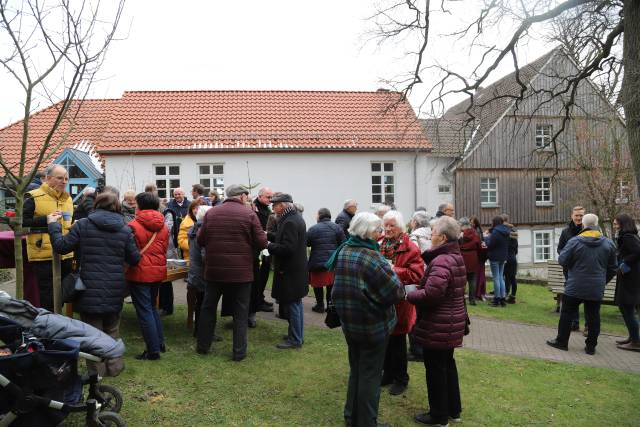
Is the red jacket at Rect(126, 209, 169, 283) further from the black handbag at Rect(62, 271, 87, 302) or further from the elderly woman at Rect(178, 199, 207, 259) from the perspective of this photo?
the elderly woman at Rect(178, 199, 207, 259)

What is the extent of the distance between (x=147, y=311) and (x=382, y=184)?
49.2 ft

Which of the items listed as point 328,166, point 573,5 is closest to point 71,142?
point 328,166

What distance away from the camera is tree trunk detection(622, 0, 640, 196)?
630 centimetres

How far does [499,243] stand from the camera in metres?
11.0

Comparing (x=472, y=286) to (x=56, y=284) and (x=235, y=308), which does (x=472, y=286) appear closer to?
(x=235, y=308)

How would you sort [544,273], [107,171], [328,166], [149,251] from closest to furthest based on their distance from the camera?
1. [149,251]
2. [107,171]
3. [328,166]
4. [544,273]

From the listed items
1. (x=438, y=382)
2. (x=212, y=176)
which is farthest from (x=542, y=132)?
(x=438, y=382)

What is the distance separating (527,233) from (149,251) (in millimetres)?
23656

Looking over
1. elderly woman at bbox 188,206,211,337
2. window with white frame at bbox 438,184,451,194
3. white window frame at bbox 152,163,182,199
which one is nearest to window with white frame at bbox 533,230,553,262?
window with white frame at bbox 438,184,451,194

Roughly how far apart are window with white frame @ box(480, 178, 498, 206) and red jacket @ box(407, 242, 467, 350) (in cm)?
2158

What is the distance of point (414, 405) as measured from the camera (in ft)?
16.3

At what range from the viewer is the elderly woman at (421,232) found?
6762mm

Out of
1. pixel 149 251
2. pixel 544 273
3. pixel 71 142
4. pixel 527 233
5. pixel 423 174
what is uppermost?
pixel 71 142

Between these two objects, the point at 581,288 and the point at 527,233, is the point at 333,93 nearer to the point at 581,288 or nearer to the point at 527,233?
the point at 527,233
